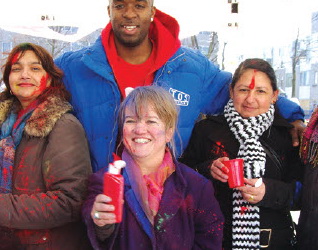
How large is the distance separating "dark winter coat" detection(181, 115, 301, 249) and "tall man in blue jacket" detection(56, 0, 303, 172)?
13cm

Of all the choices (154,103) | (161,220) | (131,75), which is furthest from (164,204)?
(131,75)

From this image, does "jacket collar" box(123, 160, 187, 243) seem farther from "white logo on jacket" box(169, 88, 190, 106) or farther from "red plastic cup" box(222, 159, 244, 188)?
"white logo on jacket" box(169, 88, 190, 106)

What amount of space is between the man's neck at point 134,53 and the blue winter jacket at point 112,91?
0.54 ft

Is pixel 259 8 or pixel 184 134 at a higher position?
pixel 259 8

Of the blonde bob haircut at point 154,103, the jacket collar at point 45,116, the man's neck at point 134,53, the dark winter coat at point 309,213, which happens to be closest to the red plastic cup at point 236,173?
the blonde bob haircut at point 154,103

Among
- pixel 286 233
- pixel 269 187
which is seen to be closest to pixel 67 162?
pixel 269 187

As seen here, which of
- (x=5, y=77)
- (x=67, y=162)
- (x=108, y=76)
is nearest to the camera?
(x=67, y=162)

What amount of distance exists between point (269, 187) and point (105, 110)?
4.02ft

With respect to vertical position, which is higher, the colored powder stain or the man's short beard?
the man's short beard

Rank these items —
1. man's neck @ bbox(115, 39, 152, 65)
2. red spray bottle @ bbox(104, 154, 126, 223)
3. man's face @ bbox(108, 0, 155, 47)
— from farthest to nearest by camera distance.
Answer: man's neck @ bbox(115, 39, 152, 65)
man's face @ bbox(108, 0, 155, 47)
red spray bottle @ bbox(104, 154, 126, 223)

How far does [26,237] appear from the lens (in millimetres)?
1953

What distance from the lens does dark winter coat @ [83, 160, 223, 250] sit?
174 centimetres

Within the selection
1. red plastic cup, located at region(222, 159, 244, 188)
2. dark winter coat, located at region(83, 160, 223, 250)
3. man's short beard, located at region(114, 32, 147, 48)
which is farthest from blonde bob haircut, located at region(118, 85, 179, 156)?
man's short beard, located at region(114, 32, 147, 48)

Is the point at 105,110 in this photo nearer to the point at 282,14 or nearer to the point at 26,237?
the point at 26,237
